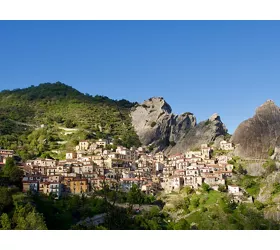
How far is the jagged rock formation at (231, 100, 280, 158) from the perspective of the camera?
46469 mm

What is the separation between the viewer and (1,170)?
3806 cm

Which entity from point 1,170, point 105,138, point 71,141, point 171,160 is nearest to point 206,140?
point 171,160

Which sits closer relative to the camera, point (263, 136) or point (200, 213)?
point (200, 213)

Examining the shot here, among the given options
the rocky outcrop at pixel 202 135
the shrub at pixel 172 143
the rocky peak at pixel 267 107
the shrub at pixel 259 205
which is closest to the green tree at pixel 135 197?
the shrub at pixel 259 205

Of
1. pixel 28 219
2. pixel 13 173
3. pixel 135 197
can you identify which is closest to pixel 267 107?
pixel 135 197

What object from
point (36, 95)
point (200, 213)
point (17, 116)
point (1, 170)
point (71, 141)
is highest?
point (36, 95)

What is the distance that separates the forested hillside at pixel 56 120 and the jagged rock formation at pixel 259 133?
1583 centimetres

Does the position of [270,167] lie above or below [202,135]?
below

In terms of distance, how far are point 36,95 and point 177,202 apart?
5085cm

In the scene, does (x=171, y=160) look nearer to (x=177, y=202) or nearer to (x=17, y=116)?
(x=177, y=202)

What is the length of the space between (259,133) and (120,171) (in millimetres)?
15753

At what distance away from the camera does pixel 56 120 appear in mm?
63844

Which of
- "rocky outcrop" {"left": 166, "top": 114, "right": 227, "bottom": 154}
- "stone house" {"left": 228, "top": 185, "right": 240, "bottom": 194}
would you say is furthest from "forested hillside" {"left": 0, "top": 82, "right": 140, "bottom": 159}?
"stone house" {"left": 228, "top": 185, "right": 240, "bottom": 194}

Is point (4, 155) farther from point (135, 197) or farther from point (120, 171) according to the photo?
point (135, 197)
